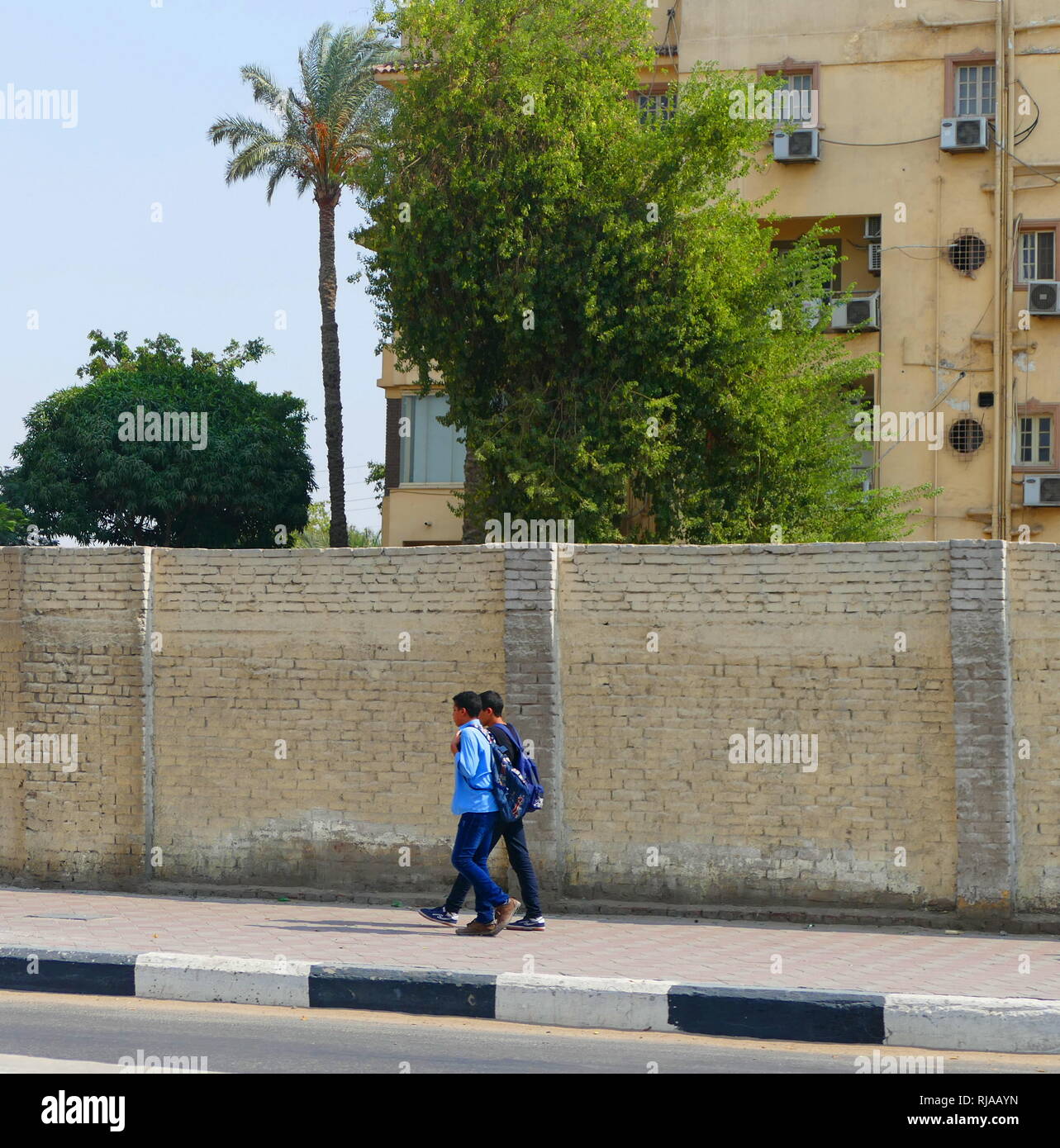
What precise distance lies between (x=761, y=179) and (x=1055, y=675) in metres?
18.9

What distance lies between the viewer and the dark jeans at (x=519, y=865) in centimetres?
1043

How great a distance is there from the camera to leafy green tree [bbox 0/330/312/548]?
1346 inches

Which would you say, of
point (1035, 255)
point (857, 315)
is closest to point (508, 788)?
point (857, 315)

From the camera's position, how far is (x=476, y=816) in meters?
10.2

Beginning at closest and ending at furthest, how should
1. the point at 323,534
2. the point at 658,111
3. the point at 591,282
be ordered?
the point at 591,282
the point at 658,111
the point at 323,534

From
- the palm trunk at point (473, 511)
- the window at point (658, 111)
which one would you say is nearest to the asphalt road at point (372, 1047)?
the palm trunk at point (473, 511)

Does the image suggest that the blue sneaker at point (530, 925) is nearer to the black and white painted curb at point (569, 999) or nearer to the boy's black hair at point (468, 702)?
the boy's black hair at point (468, 702)

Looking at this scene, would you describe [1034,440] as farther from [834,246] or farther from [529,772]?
[529,772]

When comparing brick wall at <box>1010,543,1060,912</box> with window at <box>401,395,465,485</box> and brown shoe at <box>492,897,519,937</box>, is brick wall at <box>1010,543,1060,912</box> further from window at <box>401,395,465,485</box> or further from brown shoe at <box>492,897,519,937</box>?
window at <box>401,395,465,485</box>

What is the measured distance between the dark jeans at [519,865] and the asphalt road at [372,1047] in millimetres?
2114

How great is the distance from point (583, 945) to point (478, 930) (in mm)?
778

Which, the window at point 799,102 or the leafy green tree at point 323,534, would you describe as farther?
the leafy green tree at point 323,534

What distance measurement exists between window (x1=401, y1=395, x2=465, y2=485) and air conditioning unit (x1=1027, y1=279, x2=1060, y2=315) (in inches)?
434
